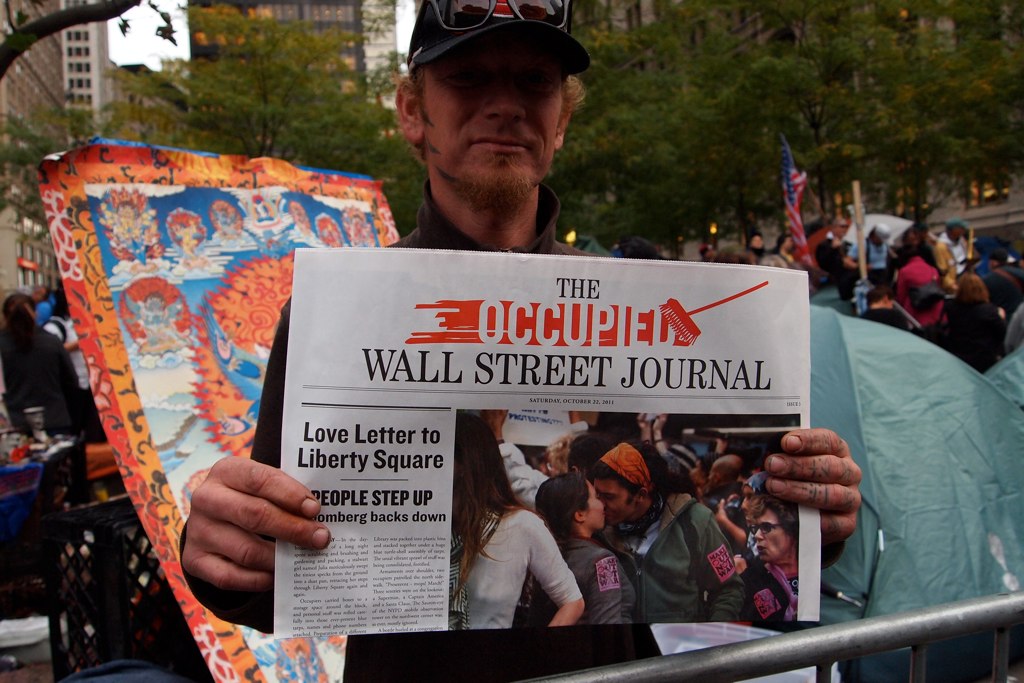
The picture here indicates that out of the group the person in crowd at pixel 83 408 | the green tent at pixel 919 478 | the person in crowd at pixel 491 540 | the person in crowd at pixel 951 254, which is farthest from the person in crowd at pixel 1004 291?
the person in crowd at pixel 491 540

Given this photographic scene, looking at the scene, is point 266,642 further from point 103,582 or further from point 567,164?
point 567,164

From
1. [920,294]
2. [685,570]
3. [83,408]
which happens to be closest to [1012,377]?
[920,294]

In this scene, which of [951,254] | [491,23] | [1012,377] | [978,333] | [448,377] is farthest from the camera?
[951,254]

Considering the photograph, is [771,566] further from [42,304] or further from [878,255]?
[878,255]

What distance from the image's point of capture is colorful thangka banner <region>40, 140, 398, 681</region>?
269cm

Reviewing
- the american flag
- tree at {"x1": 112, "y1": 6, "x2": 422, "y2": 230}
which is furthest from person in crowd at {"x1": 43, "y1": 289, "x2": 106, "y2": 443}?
tree at {"x1": 112, "y1": 6, "x2": 422, "y2": 230}

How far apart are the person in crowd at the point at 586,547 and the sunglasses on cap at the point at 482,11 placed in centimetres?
82

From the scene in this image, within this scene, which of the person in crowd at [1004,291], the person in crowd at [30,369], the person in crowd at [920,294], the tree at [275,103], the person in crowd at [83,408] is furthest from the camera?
the tree at [275,103]

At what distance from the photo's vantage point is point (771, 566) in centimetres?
121

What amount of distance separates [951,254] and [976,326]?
4836mm

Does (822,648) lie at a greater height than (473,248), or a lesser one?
lesser

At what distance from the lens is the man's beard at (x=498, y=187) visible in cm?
152

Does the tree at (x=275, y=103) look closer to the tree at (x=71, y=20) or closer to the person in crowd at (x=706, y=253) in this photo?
the person in crowd at (x=706, y=253)

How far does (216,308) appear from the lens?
321 centimetres
